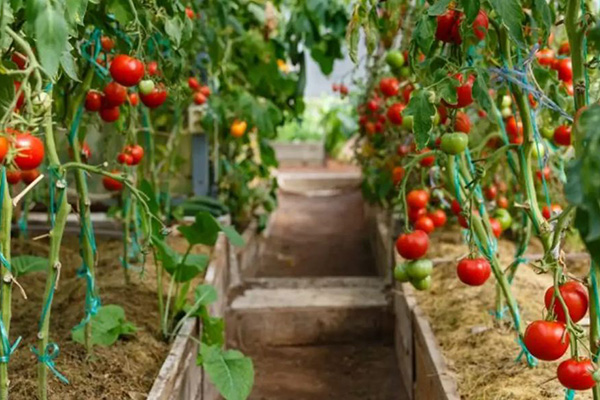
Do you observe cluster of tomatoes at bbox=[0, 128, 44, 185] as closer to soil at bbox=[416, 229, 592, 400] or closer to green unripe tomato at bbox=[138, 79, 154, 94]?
green unripe tomato at bbox=[138, 79, 154, 94]

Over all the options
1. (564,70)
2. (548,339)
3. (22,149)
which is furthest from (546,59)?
(22,149)

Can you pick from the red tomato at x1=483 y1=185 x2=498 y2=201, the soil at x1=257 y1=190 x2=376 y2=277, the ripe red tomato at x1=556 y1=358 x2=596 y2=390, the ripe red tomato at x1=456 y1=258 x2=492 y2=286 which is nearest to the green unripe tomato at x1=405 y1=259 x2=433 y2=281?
the ripe red tomato at x1=456 y1=258 x2=492 y2=286

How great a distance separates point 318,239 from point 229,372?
4.02m

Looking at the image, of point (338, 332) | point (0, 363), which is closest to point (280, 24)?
point (338, 332)

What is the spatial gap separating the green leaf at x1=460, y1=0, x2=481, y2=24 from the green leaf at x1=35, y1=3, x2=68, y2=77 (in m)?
0.82

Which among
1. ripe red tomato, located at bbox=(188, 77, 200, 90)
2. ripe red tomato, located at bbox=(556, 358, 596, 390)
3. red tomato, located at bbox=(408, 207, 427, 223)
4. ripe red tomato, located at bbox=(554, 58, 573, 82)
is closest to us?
ripe red tomato, located at bbox=(556, 358, 596, 390)

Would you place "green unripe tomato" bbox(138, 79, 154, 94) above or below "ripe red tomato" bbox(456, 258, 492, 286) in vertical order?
above

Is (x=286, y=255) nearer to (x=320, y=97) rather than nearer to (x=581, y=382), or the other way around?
(x=581, y=382)

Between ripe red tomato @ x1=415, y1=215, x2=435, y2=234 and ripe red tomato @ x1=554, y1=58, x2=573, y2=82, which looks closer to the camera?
ripe red tomato @ x1=554, y1=58, x2=573, y2=82

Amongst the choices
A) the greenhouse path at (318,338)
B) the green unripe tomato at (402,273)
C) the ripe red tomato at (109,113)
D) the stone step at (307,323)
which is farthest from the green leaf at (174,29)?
the stone step at (307,323)

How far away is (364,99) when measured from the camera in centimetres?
546

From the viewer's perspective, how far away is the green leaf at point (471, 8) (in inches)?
Answer: 71.7

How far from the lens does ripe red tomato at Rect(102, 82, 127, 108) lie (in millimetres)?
2439

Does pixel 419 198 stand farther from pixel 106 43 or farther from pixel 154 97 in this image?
pixel 106 43
